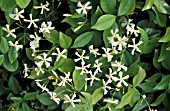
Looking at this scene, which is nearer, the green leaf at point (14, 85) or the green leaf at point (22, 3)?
the green leaf at point (22, 3)

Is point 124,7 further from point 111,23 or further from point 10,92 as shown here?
point 10,92

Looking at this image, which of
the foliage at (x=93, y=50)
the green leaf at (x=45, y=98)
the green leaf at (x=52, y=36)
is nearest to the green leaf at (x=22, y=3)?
the foliage at (x=93, y=50)

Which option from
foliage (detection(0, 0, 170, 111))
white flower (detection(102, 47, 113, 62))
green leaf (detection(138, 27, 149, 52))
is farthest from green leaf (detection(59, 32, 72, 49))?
green leaf (detection(138, 27, 149, 52))

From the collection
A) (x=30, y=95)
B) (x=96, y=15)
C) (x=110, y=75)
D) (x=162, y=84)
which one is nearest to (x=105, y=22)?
(x=96, y=15)

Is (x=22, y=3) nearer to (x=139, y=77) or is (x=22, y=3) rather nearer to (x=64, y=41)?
(x=64, y=41)

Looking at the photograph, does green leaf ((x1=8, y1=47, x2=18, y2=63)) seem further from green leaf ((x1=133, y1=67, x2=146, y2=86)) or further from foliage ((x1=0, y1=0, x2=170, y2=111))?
green leaf ((x1=133, y1=67, x2=146, y2=86))

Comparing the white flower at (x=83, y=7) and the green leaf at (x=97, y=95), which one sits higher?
the white flower at (x=83, y=7)

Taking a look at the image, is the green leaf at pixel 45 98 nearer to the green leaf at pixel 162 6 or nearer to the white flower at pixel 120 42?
the white flower at pixel 120 42
